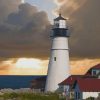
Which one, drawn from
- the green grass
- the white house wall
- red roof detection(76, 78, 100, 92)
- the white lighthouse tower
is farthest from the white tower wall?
the white house wall

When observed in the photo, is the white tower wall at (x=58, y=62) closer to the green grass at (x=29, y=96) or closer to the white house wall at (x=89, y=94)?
the green grass at (x=29, y=96)

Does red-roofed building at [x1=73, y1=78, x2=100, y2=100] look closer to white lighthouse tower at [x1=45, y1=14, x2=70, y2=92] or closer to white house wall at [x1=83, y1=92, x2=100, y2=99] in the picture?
white house wall at [x1=83, y1=92, x2=100, y2=99]

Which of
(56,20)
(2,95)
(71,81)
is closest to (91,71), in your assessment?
(71,81)

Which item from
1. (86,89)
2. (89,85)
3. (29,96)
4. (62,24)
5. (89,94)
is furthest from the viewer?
(62,24)

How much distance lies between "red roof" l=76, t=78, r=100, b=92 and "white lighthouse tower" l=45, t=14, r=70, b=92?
930 centimetres

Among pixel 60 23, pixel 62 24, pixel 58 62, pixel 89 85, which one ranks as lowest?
pixel 89 85

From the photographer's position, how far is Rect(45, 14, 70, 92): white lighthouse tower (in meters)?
70.9

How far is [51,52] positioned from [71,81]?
17.7ft

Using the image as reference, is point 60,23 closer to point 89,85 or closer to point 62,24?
point 62,24

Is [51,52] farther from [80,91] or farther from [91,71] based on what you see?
[80,91]

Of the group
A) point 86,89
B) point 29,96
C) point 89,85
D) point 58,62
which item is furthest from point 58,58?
point 86,89

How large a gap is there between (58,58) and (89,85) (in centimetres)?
1147

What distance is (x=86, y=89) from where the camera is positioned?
59750 millimetres

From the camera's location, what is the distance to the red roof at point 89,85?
59.8 m
